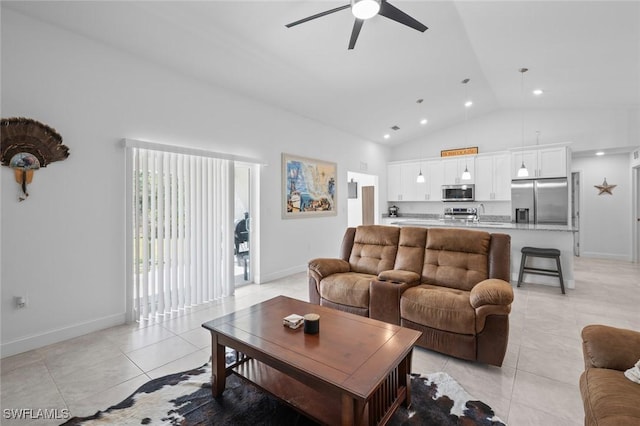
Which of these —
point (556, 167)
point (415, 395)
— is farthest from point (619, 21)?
point (415, 395)

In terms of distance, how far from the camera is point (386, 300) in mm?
2768

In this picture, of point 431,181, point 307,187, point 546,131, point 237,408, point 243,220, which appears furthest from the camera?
point 431,181

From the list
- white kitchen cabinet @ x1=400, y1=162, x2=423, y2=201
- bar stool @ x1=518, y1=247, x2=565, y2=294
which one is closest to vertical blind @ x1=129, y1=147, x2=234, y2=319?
bar stool @ x1=518, y1=247, x2=565, y2=294

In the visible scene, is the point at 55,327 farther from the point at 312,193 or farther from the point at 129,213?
the point at 312,193

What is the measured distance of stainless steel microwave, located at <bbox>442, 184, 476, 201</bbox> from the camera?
7.02 metres

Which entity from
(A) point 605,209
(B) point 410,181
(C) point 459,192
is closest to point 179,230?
(B) point 410,181

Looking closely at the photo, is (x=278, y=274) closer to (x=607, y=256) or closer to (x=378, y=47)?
(x=378, y=47)

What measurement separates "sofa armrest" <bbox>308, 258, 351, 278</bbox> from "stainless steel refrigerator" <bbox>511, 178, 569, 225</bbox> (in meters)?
4.78

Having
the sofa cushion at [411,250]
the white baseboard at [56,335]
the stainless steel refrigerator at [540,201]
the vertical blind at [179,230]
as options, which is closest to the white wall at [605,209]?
the stainless steel refrigerator at [540,201]

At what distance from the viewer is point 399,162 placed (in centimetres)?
813

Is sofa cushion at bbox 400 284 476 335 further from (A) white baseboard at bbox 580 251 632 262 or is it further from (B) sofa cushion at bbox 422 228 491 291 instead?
(A) white baseboard at bbox 580 251 632 262

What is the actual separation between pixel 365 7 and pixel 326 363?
2439mm

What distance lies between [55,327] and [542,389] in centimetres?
421

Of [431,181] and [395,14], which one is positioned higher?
Result: [395,14]
